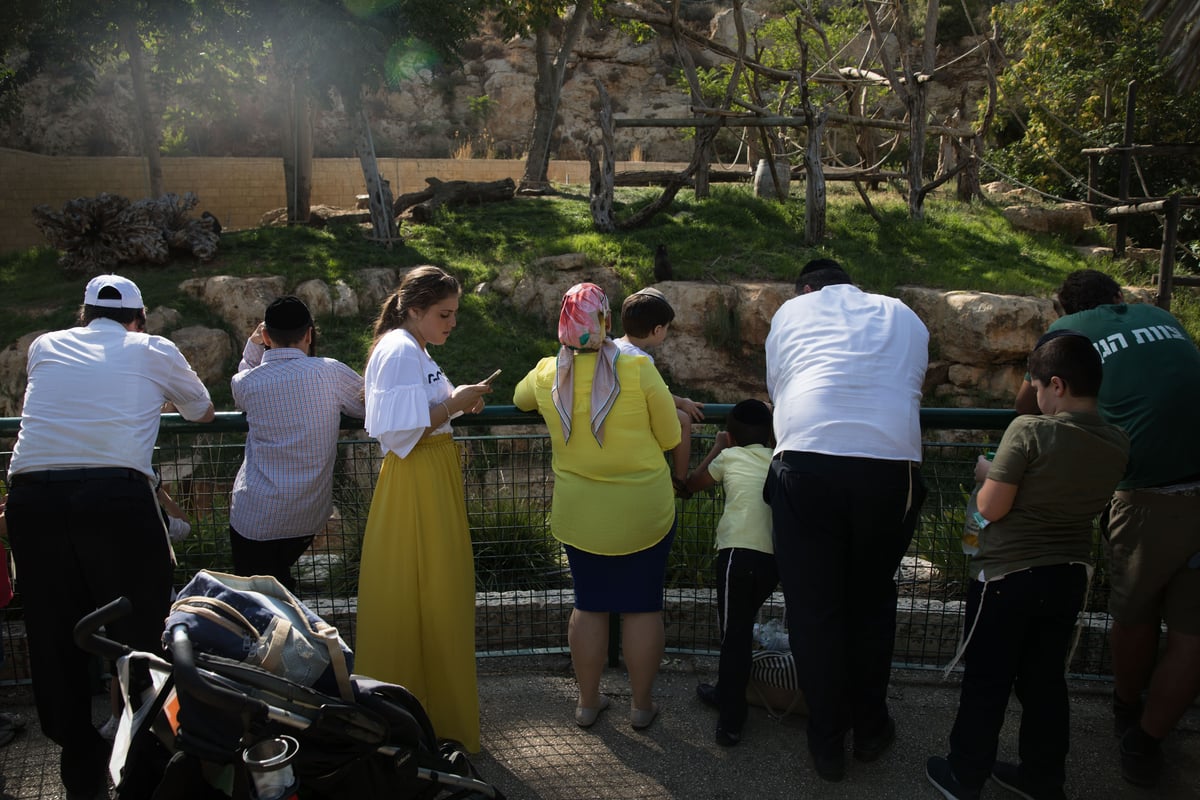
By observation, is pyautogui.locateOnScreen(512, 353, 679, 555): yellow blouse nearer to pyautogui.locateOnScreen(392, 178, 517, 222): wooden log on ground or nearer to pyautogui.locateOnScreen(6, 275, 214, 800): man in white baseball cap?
pyautogui.locateOnScreen(6, 275, 214, 800): man in white baseball cap

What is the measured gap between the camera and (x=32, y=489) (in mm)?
3373

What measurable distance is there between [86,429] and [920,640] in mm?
3677

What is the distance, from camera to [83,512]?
11.0ft

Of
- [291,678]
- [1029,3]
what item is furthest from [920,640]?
[1029,3]

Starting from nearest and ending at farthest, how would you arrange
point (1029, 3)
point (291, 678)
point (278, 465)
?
point (291, 678) < point (278, 465) < point (1029, 3)

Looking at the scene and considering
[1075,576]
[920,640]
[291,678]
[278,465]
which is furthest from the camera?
[920,640]

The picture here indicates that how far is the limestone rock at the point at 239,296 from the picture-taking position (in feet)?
43.7

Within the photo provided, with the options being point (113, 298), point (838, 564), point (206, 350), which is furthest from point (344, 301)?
point (838, 564)

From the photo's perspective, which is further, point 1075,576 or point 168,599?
point 168,599

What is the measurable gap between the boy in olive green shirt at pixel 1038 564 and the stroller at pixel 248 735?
1.78 metres

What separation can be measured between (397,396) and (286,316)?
0.67 m

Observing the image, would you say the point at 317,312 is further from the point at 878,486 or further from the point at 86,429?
the point at 878,486

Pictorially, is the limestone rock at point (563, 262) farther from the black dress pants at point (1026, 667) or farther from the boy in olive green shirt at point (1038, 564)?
the black dress pants at point (1026, 667)

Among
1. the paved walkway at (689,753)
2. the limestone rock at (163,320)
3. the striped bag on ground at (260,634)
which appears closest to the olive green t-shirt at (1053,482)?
the paved walkway at (689,753)
